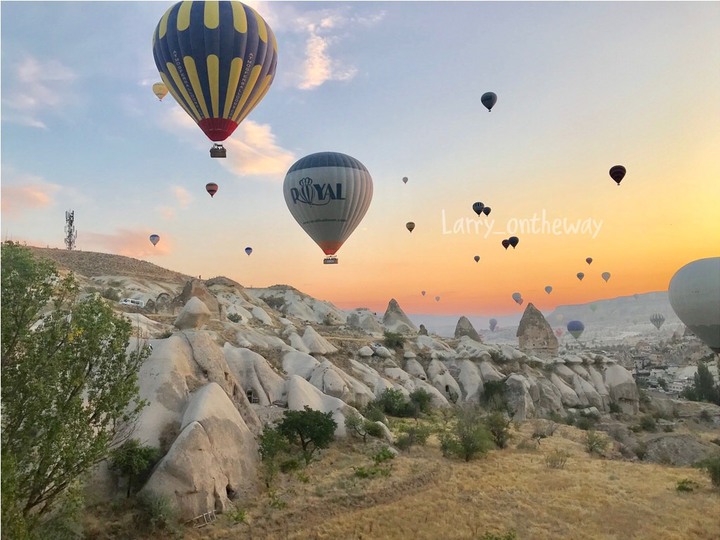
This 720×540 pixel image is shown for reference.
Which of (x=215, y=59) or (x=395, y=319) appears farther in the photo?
(x=395, y=319)

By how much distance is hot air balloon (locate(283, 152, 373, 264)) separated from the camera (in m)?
40.3

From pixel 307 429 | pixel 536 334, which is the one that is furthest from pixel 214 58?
pixel 536 334

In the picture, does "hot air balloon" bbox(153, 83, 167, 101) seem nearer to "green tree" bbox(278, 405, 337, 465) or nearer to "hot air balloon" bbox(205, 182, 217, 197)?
"hot air balloon" bbox(205, 182, 217, 197)

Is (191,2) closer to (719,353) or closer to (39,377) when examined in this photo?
(39,377)

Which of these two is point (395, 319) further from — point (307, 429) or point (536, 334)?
point (307, 429)

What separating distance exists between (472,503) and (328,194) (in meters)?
26.4

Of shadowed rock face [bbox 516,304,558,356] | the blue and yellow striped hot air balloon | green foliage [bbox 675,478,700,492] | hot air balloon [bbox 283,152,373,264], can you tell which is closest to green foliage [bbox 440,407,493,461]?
green foliage [bbox 675,478,700,492]

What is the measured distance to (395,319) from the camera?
13538cm

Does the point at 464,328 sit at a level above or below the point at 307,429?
above

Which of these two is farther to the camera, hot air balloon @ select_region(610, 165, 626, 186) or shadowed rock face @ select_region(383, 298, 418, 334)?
shadowed rock face @ select_region(383, 298, 418, 334)

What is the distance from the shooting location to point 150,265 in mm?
139750

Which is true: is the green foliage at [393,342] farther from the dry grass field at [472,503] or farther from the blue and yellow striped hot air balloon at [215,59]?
the blue and yellow striped hot air balloon at [215,59]

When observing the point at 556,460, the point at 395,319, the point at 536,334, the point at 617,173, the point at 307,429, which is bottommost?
the point at 556,460

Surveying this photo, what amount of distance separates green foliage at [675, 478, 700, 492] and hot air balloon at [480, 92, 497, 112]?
3629cm
